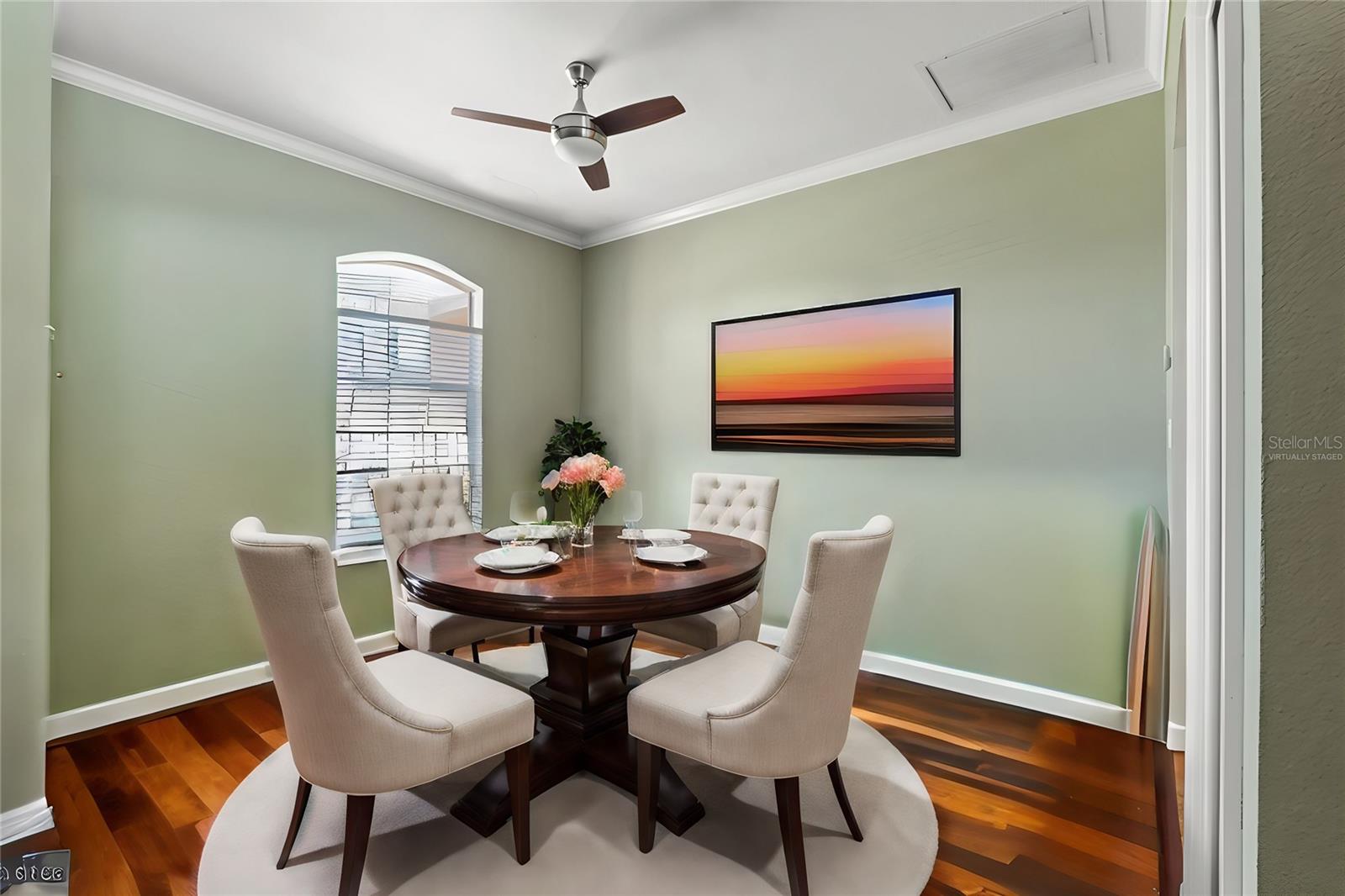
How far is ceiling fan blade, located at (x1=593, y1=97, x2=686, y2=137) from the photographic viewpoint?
2150 mm

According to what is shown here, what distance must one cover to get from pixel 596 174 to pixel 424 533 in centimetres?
181

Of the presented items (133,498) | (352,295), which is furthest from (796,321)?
(133,498)

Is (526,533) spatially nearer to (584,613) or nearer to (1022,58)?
(584,613)

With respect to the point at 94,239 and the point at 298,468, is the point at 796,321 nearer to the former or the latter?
the point at 298,468

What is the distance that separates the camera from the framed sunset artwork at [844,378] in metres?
3.15

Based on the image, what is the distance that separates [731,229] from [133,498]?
3376 mm

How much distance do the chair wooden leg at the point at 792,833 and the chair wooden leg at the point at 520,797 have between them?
2.32 ft

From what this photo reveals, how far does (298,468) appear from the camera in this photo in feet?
10.7

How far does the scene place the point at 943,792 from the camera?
2.15 meters

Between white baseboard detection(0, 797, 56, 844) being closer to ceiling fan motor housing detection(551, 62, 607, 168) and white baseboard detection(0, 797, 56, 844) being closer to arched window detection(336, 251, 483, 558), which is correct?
arched window detection(336, 251, 483, 558)

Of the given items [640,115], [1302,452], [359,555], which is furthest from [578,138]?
[359,555]

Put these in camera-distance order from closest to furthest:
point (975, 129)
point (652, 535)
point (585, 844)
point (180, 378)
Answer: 1. point (585, 844)
2. point (652, 535)
3. point (180, 378)
4. point (975, 129)

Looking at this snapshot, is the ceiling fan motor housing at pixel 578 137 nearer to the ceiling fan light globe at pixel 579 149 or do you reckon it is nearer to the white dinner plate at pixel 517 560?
the ceiling fan light globe at pixel 579 149

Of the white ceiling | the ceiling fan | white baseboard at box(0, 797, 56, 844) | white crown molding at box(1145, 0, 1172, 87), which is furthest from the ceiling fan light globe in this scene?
white baseboard at box(0, 797, 56, 844)
